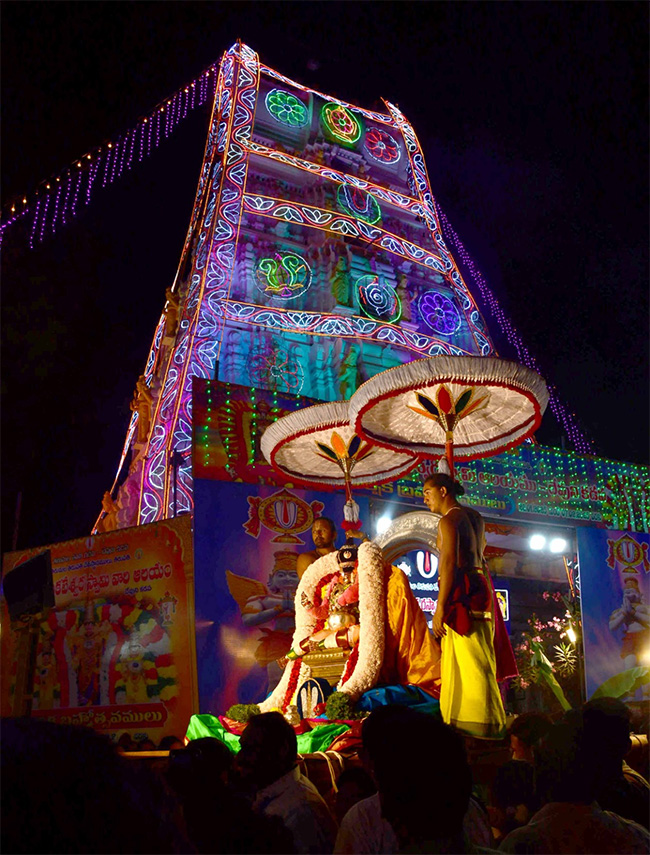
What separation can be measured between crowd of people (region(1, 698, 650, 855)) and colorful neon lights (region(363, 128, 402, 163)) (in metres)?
15.2

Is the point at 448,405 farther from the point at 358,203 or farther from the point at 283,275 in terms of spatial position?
the point at 358,203

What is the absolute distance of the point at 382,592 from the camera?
20.4 ft

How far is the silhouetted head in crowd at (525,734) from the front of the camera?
4.92 meters

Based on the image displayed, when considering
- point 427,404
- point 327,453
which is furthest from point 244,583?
point 427,404

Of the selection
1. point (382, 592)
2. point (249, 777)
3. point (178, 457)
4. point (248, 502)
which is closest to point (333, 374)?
point (178, 457)

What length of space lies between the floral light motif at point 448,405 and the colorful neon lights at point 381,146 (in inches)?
469

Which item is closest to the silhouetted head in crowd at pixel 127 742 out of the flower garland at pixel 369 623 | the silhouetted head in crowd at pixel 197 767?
the flower garland at pixel 369 623

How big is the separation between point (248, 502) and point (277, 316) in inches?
203

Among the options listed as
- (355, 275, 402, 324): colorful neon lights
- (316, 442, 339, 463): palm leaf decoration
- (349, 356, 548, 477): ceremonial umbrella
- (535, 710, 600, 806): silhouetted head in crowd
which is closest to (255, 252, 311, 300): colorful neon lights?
(355, 275, 402, 324): colorful neon lights

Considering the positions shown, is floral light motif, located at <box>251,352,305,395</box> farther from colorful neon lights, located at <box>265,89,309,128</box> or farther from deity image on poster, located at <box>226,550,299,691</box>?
colorful neon lights, located at <box>265,89,309,128</box>

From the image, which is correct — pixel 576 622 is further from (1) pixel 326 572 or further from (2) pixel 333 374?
(1) pixel 326 572

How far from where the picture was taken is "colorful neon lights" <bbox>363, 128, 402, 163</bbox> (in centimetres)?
1720

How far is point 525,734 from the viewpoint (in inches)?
197

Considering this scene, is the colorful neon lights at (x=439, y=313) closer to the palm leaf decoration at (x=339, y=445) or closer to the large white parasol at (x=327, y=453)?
the large white parasol at (x=327, y=453)
